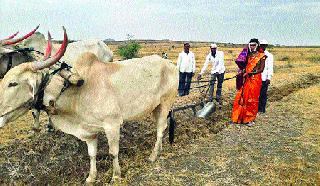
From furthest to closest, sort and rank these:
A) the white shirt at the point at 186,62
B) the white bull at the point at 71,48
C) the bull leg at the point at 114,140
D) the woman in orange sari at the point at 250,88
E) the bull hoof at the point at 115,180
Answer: the white shirt at the point at 186,62
the woman in orange sari at the point at 250,88
the white bull at the point at 71,48
the bull hoof at the point at 115,180
the bull leg at the point at 114,140

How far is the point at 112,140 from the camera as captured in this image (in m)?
5.23

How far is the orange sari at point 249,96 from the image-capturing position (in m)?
8.27

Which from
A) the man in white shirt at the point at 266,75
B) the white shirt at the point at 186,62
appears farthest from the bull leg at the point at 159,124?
the white shirt at the point at 186,62

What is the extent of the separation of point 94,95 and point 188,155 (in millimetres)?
2356

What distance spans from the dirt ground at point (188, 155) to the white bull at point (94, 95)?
2.45 feet

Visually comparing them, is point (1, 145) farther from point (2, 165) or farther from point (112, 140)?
point (112, 140)

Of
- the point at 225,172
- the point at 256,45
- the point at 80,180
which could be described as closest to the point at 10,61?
the point at 80,180

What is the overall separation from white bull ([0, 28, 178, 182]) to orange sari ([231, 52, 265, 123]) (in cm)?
291

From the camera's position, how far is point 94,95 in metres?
5.02

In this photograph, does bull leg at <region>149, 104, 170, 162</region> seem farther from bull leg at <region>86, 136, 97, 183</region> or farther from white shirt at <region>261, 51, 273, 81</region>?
white shirt at <region>261, 51, 273, 81</region>

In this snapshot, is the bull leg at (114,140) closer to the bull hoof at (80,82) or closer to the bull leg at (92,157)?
the bull leg at (92,157)

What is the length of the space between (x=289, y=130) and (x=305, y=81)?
29.8 feet

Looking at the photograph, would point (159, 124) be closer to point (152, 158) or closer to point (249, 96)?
point (152, 158)

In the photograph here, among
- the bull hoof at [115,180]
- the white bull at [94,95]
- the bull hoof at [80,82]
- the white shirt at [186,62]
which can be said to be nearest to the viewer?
the white bull at [94,95]
